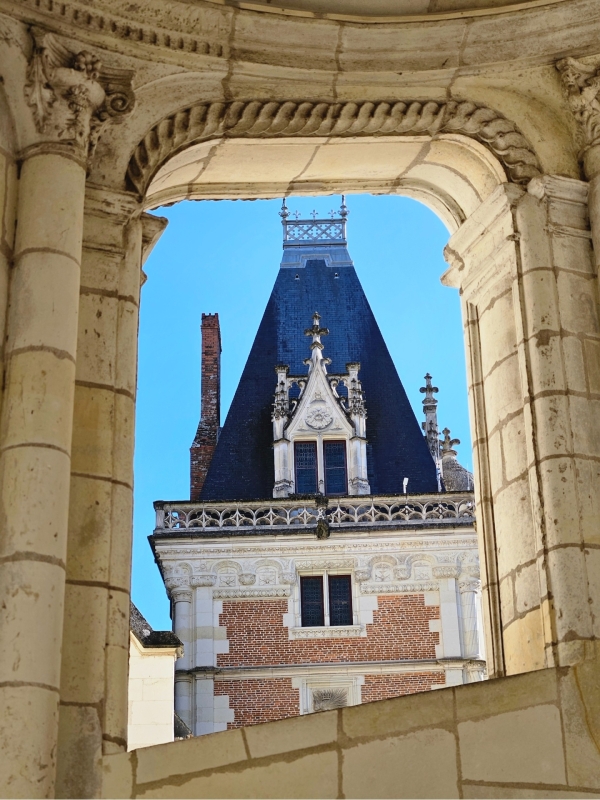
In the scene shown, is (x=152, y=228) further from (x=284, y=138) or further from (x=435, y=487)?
(x=435, y=487)

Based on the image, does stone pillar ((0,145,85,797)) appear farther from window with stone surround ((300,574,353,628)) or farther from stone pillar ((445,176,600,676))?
window with stone surround ((300,574,353,628))

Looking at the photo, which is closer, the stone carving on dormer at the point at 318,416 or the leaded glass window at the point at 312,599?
the leaded glass window at the point at 312,599

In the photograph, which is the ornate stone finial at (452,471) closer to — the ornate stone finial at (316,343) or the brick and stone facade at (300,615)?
the brick and stone facade at (300,615)

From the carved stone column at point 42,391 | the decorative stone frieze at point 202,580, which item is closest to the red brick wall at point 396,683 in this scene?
the decorative stone frieze at point 202,580

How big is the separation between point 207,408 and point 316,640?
9623 mm

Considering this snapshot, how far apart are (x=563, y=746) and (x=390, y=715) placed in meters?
0.52

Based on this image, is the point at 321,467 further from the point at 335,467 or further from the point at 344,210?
the point at 344,210

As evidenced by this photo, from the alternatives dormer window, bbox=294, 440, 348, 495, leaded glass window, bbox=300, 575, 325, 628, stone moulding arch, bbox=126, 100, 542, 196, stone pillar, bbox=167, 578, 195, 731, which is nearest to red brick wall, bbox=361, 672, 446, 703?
leaded glass window, bbox=300, 575, 325, 628

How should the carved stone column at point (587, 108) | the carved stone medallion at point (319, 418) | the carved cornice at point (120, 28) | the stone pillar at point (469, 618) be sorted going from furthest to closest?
the carved stone medallion at point (319, 418), the stone pillar at point (469, 618), the carved stone column at point (587, 108), the carved cornice at point (120, 28)

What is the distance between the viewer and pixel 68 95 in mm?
4832

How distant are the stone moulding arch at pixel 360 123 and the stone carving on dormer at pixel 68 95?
38 centimetres

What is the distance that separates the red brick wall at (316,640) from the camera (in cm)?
2567

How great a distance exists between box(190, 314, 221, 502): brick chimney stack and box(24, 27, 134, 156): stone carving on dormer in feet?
87.5

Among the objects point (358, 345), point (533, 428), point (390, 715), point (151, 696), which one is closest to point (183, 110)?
point (533, 428)
